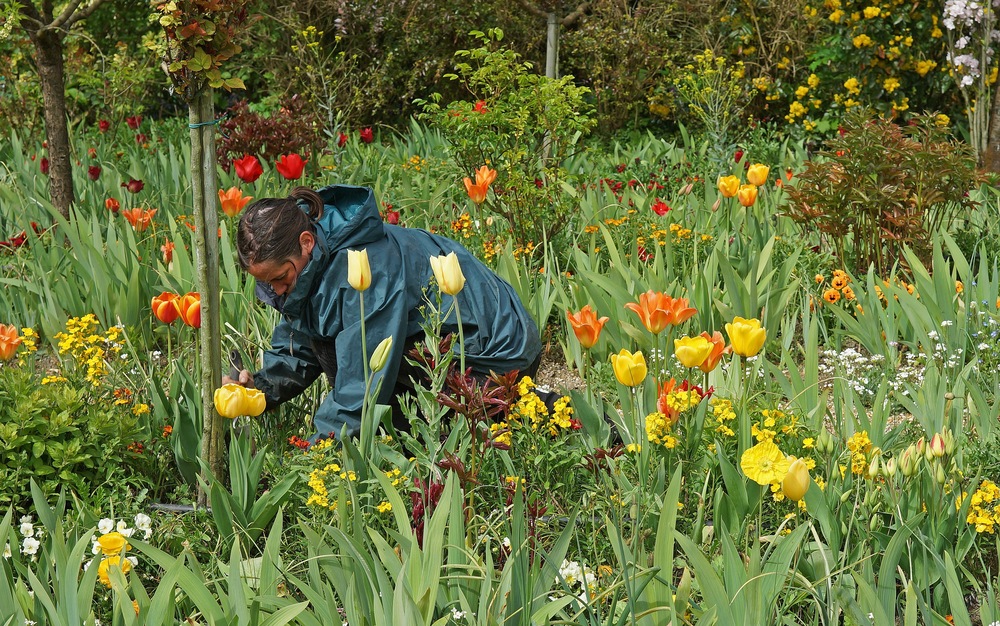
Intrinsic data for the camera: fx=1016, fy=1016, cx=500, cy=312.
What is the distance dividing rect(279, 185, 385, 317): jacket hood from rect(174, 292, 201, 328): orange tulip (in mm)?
229

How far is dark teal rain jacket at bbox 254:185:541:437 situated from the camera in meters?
2.44

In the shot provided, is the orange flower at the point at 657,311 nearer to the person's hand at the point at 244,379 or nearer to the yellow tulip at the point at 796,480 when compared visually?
the yellow tulip at the point at 796,480

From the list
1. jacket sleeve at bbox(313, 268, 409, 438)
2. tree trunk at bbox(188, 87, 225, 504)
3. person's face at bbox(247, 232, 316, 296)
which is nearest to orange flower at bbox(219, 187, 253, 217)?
person's face at bbox(247, 232, 316, 296)

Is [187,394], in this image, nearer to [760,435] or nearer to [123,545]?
[123,545]

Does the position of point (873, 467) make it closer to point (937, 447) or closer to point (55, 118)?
point (937, 447)

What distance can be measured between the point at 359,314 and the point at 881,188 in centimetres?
227

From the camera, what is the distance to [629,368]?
6.36ft

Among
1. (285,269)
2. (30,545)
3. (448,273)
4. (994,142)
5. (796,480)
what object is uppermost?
(448,273)

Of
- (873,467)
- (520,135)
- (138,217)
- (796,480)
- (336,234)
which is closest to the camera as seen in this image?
(796,480)

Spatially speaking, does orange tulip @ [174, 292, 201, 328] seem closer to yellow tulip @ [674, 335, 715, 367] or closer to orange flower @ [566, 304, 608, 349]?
orange flower @ [566, 304, 608, 349]

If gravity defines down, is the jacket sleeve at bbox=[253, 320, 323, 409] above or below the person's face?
below

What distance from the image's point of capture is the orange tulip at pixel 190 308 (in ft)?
7.77

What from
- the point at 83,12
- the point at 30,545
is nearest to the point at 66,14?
the point at 83,12

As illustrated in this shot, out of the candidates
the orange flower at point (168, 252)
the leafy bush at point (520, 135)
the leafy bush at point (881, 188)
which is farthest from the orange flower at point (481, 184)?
the leafy bush at point (881, 188)
